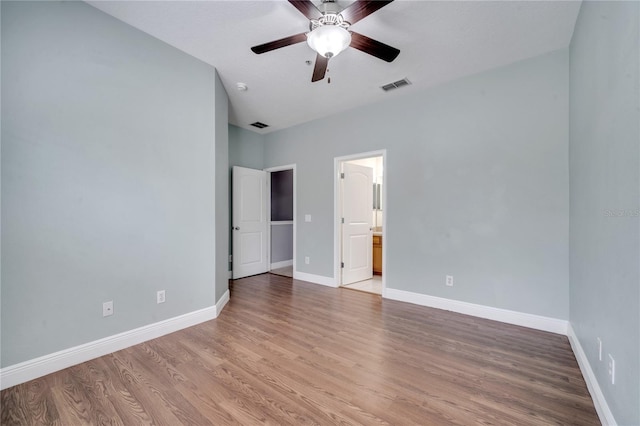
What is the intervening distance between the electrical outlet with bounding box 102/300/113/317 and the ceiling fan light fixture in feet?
8.66

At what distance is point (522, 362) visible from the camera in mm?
2156

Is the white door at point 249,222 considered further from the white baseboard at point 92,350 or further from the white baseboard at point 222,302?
the white baseboard at point 92,350

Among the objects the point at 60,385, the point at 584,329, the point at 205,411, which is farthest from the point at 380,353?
the point at 60,385

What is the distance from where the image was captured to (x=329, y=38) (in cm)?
196

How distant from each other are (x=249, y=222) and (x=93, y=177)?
2.97 metres

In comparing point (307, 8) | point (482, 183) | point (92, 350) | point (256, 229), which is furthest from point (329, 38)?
point (256, 229)

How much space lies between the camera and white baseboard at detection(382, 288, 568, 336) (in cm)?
269

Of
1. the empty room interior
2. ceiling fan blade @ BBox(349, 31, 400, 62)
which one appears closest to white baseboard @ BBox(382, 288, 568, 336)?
the empty room interior

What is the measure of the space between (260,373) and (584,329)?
7.89 ft

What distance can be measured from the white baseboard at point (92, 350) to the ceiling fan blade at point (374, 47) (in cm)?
293

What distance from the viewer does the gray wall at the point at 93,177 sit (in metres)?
1.88

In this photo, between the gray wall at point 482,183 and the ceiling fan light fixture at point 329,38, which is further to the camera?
the gray wall at point 482,183

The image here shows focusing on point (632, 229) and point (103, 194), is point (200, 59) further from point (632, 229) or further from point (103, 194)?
point (632, 229)

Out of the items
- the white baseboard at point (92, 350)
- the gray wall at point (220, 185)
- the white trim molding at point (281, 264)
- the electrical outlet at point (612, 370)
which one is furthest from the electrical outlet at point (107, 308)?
the white trim molding at point (281, 264)
